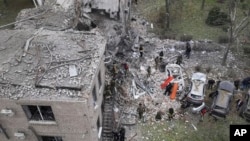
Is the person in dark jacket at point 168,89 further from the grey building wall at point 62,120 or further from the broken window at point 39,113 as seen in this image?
the broken window at point 39,113

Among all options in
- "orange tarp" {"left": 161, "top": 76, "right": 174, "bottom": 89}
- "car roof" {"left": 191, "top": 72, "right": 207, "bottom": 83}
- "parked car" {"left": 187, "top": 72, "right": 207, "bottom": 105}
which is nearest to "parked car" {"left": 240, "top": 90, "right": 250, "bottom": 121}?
"parked car" {"left": 187, "top": 72, "right": 207, "bottom": 105}

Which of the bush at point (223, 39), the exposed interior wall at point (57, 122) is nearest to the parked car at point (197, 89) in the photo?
the bush at point (223, 39)

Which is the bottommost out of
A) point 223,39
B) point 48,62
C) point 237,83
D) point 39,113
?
point 237,83

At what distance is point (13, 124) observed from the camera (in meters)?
17.4

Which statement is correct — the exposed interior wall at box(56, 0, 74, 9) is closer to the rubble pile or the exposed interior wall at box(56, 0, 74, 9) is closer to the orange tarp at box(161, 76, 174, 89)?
the rubble pile

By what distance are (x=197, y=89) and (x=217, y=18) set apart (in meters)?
11.3

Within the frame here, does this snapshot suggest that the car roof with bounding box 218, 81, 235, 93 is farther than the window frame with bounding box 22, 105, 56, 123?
Yes

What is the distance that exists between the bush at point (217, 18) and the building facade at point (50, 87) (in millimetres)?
16545

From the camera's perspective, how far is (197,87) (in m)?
24.3

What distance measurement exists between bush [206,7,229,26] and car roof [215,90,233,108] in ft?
35.1

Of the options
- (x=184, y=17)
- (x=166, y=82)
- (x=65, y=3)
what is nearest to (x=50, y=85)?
(x=166, y=82)

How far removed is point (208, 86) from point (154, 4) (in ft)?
45.5

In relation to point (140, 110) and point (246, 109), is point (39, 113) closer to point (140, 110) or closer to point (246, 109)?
point (140, 110)

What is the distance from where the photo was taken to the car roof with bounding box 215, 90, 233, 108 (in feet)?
75.9
